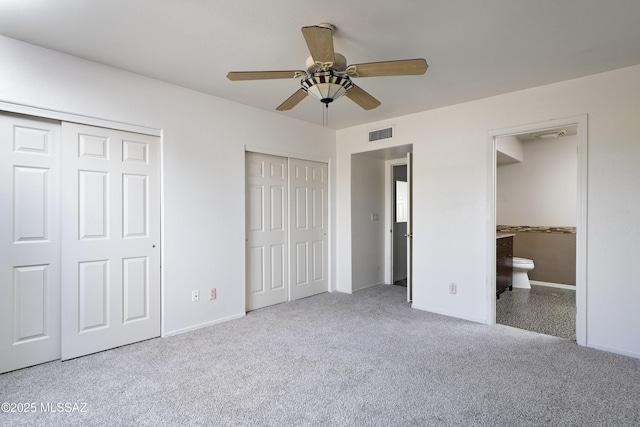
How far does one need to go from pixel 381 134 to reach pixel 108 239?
3367 mm

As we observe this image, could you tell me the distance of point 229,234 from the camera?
359 centimetres

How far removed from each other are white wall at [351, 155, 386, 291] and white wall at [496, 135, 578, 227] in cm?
228

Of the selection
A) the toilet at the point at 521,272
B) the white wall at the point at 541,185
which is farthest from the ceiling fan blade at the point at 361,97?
the white wall at the point at 541,185

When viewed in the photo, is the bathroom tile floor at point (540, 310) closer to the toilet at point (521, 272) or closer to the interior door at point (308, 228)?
the toilet at point (521, 272)

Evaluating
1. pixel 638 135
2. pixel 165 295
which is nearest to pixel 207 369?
pixel 165 295

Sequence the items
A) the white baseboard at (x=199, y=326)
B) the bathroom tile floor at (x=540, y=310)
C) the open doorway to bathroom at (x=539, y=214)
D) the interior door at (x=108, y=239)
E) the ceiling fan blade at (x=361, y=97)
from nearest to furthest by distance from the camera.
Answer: the ceiling fan blade at (x=361, y=97)
the interior door at (x=108, y=239)
the white baseboard at (x=199, y=326)
the bathroom tile floor at (x=540, y=310)
the open doorway to bathroom at (x=539, y=214)

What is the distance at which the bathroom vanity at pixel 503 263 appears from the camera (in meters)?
→ 4.38

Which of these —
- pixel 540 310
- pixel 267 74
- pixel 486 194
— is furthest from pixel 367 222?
pixel 267 74

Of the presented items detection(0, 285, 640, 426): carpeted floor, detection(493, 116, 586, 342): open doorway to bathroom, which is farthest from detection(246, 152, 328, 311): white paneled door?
detection(493, 116, 586, 342): open doorway to bathroom

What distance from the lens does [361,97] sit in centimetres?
236

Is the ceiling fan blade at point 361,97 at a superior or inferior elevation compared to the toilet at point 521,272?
superior

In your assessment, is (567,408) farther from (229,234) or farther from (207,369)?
(229,234)

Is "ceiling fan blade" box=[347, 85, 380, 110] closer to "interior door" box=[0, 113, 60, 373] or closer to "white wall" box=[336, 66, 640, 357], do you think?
"white wall" box=[336, 66, 640, 357]

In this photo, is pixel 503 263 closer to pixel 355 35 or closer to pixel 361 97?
pixel 361 97
